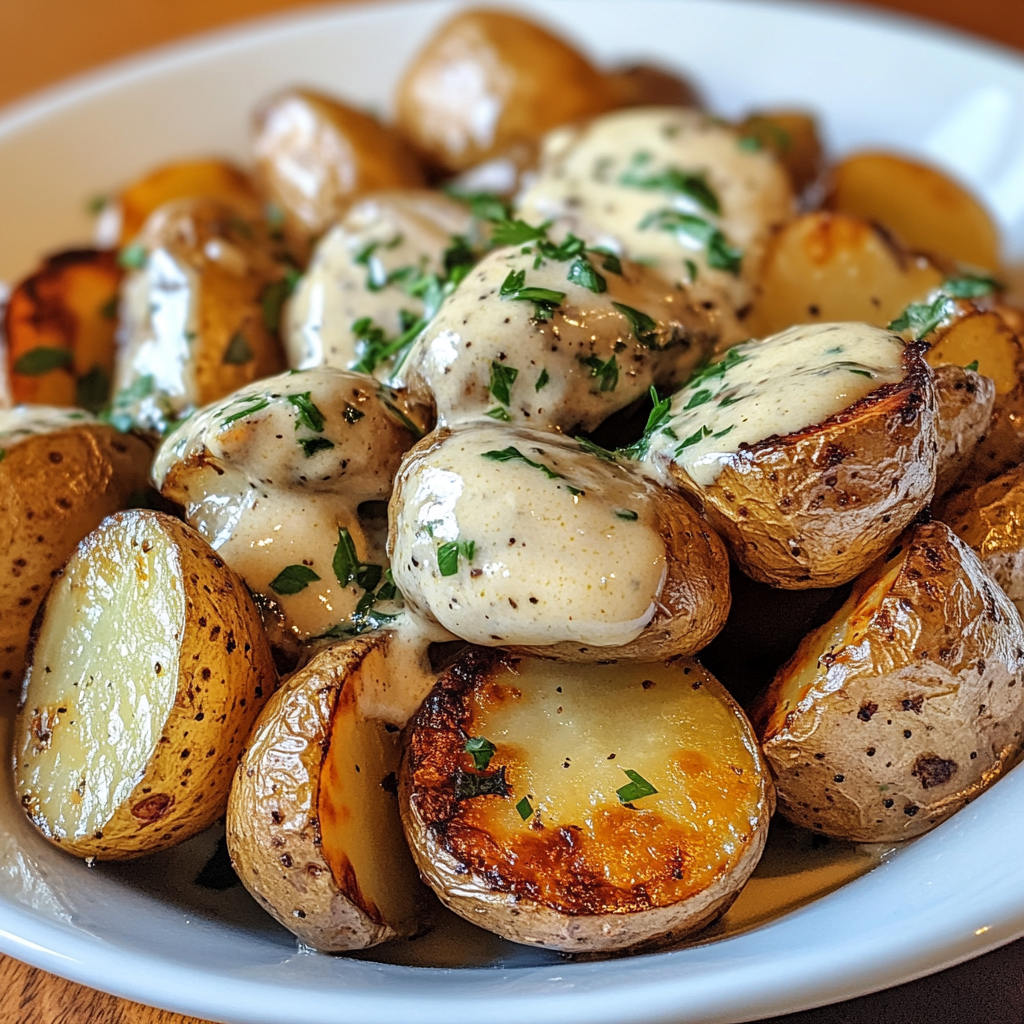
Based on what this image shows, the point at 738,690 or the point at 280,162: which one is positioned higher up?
the point at 280,162

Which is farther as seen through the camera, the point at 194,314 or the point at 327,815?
the point at 194,314

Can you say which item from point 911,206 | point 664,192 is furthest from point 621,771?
point 911,206

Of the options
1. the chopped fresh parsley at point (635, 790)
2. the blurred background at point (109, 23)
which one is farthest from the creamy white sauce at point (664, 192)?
the blurred background at point (109, 23)

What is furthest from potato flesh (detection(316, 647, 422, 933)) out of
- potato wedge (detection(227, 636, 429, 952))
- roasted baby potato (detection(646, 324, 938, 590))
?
roasted baby potato (detection(646, 324, 938, 590))

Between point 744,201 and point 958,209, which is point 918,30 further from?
point 744,201

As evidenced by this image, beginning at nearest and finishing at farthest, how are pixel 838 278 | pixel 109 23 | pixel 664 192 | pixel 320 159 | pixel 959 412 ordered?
pixel 959 412 → pixel 838 278 → pixel 664 192 → pixel 320 159 → pixel 109 23

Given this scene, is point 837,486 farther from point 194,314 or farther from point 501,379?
point 194,314

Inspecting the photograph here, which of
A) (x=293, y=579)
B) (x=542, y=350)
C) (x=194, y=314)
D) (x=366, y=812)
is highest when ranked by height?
(x=542, y=350)

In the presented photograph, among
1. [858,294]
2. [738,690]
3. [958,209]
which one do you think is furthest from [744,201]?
[738,690]
